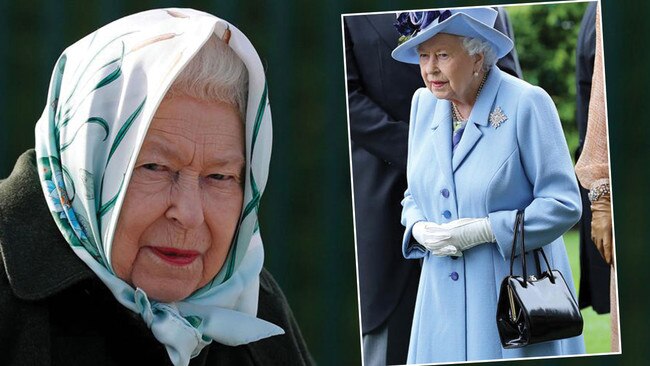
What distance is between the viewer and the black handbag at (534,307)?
338cm

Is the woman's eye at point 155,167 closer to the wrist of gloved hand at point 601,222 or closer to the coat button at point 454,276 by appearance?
the coat button at point 454,276

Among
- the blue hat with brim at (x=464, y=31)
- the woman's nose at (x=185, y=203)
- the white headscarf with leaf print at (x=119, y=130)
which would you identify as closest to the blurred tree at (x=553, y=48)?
the blue hat with brim at (x=464, y=31)

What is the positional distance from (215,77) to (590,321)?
1.72 metres

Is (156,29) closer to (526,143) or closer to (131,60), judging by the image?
(131,60)

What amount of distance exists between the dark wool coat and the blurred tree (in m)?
1.46

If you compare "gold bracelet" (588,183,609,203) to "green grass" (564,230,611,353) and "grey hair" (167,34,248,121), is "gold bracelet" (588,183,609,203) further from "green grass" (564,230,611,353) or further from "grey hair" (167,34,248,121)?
"grey hair" (167,34,248,121)

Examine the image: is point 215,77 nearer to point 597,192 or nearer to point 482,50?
point 482,50

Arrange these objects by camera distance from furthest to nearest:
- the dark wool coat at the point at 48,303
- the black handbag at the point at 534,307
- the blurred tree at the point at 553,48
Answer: the blurred tree at the point at 553,48 → the black handbag at the point at 534,307 → the dark wool coat at the point at 48,303

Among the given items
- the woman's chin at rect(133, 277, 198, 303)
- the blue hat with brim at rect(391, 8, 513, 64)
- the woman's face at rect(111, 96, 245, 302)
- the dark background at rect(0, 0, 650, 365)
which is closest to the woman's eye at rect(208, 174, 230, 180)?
the woman's face at rect(111, 96, 245, 302)

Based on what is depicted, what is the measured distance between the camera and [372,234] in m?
3.76

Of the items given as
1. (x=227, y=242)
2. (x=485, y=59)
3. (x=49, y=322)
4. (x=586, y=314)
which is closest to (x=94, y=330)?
(x=49, y=322)

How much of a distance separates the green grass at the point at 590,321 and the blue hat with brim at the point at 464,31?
0.58m

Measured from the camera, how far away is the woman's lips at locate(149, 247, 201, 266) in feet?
8.85

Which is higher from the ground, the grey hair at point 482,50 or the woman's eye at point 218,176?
the grey hair at point 482,50
